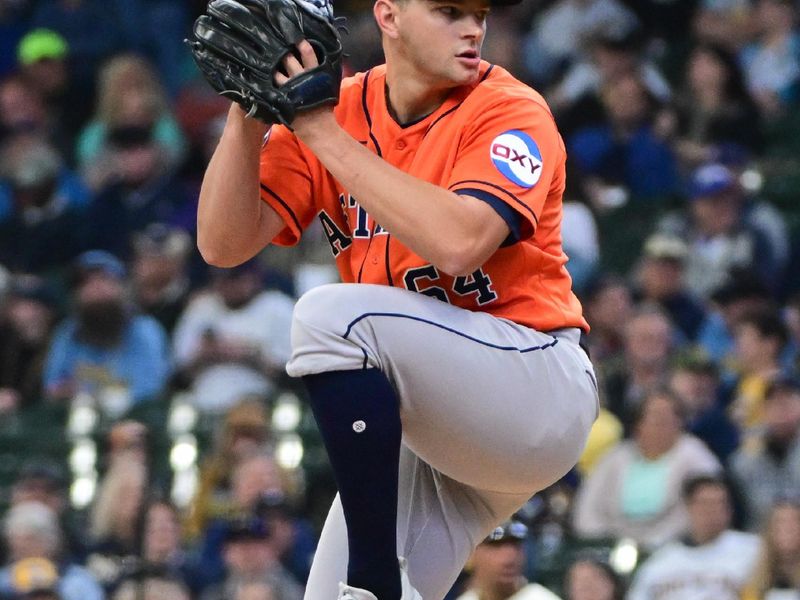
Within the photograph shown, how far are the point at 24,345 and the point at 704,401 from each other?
349 cm

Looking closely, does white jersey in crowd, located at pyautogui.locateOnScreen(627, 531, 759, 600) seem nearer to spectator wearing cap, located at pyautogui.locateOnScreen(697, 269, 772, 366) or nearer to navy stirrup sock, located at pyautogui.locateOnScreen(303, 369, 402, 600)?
spectator wearing cap, located at pyautogui.locateOnScreen(697, 269, 772, 366)

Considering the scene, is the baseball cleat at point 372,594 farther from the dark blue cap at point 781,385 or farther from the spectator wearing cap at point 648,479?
the dark blue cap at point 781,385

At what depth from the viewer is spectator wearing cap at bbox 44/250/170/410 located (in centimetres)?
834

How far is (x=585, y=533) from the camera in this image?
675 centimetres

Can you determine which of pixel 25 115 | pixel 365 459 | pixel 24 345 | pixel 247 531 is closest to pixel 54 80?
pixel 25 115

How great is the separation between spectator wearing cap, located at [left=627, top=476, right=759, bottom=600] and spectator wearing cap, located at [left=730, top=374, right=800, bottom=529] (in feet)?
0.88

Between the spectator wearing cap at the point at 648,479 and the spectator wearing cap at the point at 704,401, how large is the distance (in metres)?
0.09

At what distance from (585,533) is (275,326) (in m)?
2.10

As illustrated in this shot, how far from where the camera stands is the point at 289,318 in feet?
27.0

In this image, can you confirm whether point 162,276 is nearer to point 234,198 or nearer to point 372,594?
point 234,198

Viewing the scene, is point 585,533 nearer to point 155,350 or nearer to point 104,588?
point 104,588

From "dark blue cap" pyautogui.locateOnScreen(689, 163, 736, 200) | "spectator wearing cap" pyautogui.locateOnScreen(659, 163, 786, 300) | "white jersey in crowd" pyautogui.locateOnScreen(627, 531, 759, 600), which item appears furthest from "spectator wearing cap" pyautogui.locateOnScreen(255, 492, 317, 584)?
"dark blue cap" pyautogui.locateOnScreen(689, 163, 736, 200)

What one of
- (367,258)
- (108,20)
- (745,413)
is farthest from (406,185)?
(108,20)

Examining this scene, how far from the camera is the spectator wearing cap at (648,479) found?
6680 millimetres
